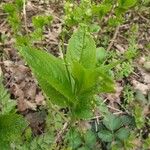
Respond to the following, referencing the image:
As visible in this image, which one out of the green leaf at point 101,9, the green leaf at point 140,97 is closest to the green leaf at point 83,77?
the green leaf at point 140,97

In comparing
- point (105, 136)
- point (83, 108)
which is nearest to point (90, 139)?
point (105, 136)

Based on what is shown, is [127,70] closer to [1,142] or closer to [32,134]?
[32,134]

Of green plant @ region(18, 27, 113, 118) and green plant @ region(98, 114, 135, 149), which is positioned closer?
green plant @ region(18, 27, 113, 118)

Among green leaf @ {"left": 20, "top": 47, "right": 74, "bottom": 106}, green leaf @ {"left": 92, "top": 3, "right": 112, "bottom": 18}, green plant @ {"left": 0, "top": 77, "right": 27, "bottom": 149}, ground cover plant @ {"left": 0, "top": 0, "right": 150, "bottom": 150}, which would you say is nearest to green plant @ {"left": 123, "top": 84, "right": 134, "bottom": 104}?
ground cover plant @ {"left": 0, "top": 0, "right": 150, "bottom": 150}

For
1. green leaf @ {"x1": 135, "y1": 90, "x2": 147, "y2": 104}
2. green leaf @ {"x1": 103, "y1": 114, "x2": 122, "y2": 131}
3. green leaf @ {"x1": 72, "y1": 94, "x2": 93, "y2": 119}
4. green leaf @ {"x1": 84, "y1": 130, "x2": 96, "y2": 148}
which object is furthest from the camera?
green leaf @ {"x1": 135, "y1": 90, "x2": 147, "y2": 104}

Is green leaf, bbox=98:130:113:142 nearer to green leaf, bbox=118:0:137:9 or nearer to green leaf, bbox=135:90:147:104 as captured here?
green leaf, bbox=135:90:147:104

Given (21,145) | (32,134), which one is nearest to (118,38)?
(32,134)

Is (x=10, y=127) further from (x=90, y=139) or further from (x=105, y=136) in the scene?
(x=105, y=136)

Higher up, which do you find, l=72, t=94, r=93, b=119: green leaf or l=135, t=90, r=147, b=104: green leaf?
l=72, t=94, r=93, b=119: green leaf
